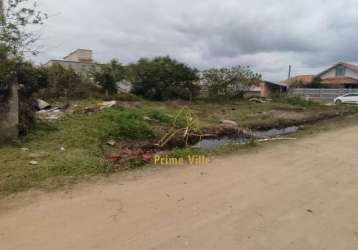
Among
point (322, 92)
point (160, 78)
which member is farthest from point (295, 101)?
point (322, 92)

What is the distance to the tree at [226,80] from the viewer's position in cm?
2375

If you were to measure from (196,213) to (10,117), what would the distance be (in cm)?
486

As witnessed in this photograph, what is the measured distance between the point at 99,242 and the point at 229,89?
72.2ft

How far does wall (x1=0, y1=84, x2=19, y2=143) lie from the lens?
6.88 metres

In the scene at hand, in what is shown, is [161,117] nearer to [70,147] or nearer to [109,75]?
[70,147]

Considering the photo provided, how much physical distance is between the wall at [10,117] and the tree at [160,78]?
45.9 ft

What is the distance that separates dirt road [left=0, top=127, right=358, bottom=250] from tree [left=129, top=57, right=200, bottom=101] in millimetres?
15570

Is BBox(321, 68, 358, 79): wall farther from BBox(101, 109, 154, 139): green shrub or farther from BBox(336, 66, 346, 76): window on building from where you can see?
BBox(101, 109, 154, 139): green shrub

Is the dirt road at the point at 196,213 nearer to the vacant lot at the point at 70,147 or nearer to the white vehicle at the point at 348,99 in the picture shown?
the vacant lot at the point at 70,147

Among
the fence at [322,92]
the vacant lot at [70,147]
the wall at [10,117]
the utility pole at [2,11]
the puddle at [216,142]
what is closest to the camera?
the vacant lot at [70,147]

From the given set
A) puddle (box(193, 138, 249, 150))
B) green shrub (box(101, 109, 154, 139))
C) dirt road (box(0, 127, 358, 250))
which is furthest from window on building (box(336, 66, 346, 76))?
dirt road (box(0, 127, 358, 250))

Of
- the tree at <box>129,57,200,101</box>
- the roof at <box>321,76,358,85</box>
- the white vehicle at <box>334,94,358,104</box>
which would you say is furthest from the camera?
the roof at <box>321,76,358,85</box>

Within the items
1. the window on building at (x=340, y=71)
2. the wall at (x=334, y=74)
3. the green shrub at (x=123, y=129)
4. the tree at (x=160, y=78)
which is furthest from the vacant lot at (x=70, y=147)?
the window on building at (x=340, y=71)

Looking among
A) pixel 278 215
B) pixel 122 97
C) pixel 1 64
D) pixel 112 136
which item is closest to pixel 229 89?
pixel 122 97
